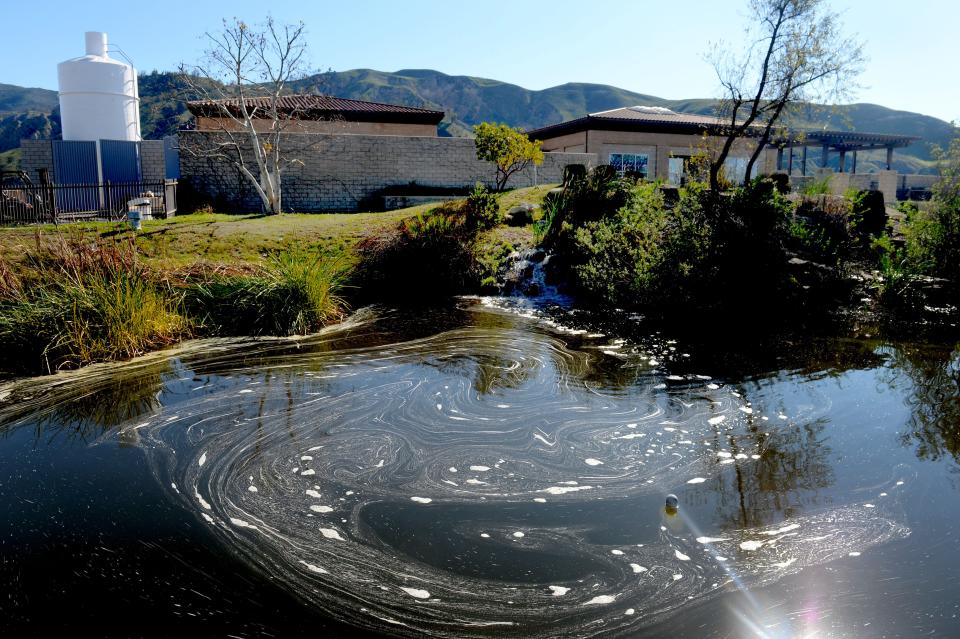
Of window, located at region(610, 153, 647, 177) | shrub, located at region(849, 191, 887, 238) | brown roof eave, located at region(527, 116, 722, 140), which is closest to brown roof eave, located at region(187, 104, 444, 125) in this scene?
brown roof eave, located at region(527, 116, 722, 140)

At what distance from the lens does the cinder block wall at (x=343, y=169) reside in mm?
15266

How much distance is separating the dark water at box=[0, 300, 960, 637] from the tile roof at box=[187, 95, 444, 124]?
13168 millimetres

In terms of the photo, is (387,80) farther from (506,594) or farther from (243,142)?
(506,594)

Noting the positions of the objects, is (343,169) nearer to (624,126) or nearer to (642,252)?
(642,252)

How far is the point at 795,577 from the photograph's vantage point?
2951 mm

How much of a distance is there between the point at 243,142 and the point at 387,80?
421ft

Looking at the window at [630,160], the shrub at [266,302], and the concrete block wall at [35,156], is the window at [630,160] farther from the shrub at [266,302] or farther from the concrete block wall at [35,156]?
the concrete block wall at [35,156]

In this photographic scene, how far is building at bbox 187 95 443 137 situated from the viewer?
1733 centimetres

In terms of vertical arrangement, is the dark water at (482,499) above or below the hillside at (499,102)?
below

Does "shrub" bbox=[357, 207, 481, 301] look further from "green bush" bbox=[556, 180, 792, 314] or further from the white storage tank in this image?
→ the white storage tank

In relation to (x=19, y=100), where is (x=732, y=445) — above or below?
below

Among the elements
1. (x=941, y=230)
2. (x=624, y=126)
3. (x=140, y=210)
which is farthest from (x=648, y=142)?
(x=140, y=210)

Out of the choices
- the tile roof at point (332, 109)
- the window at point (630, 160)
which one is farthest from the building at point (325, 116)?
the window at point (630, 160)

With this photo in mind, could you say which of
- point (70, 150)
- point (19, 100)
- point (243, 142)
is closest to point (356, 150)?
point (243, 142)
